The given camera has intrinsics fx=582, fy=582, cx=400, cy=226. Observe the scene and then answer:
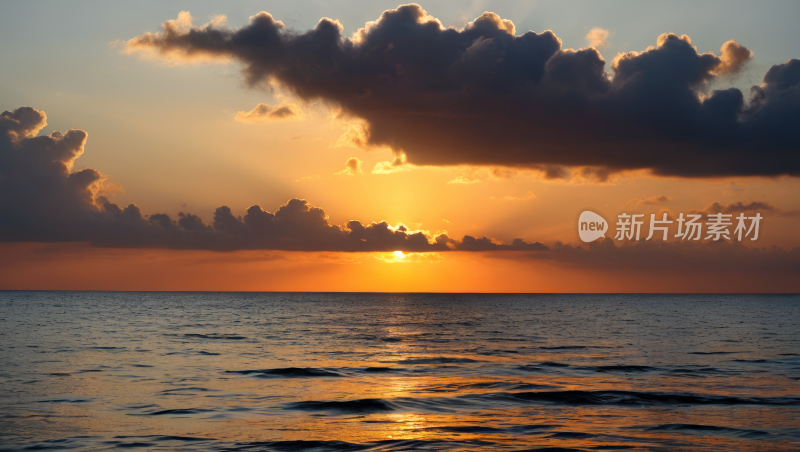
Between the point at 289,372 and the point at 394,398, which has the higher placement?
the point at 394,398

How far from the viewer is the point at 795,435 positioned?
1955cm

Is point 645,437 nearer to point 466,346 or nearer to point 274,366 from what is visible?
point 274,366

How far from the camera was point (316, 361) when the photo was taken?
41656mm

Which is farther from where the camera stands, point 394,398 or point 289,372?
point 289,372

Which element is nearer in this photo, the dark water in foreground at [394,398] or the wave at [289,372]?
the dark water in foreground at [394,398]

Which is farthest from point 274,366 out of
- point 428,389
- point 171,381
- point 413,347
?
point 413,347

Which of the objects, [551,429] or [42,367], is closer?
[551,429]

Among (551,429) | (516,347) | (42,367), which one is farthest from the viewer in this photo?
(516,347)

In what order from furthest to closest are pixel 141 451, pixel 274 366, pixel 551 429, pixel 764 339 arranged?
pixel 764 339, pixel 274 366, pixel 551 429, pixel 141 451

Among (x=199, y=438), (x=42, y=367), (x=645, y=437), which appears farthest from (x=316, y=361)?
(x=645, y=437)

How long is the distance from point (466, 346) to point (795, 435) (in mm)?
35178

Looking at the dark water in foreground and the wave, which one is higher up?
the dark water in foreground

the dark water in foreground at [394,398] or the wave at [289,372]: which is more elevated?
Result: the dark water in foreground at [394,398]

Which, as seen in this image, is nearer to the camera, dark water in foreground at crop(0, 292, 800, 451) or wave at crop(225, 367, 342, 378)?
dark water in foreground at crop(0, 292, 800, 451)
